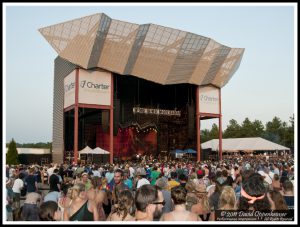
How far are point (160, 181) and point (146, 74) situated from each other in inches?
1203

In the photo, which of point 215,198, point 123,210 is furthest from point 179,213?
point 215,198

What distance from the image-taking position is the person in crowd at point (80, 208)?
555 cm

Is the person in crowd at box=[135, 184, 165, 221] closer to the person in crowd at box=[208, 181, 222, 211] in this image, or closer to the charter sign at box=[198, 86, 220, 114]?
the person in crowd at box=[208, 181, 222, 211]

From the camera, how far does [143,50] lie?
118ft

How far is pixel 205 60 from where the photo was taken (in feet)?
129

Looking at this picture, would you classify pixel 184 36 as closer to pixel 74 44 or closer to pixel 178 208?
pixel 74 44

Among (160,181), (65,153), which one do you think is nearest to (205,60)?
(65,153)

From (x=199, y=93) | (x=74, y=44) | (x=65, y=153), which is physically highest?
(x=74, y=44)

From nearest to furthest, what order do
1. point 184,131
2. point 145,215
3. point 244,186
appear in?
point 145,215
point 244,186
point 184,131

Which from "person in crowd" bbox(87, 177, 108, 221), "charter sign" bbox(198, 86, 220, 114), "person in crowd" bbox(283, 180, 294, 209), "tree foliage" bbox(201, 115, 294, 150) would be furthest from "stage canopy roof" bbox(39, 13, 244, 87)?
"tree foliage" bbox(201, 115, 294, 150)

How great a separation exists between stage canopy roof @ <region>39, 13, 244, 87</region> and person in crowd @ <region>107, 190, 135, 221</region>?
90.6ft

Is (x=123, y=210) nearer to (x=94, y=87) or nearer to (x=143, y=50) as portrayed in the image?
(x=94, y=87)

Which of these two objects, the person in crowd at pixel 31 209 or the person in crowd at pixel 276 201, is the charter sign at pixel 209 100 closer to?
the person in crowd at pixel 31 209

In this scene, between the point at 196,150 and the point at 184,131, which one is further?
the point at 184,131
